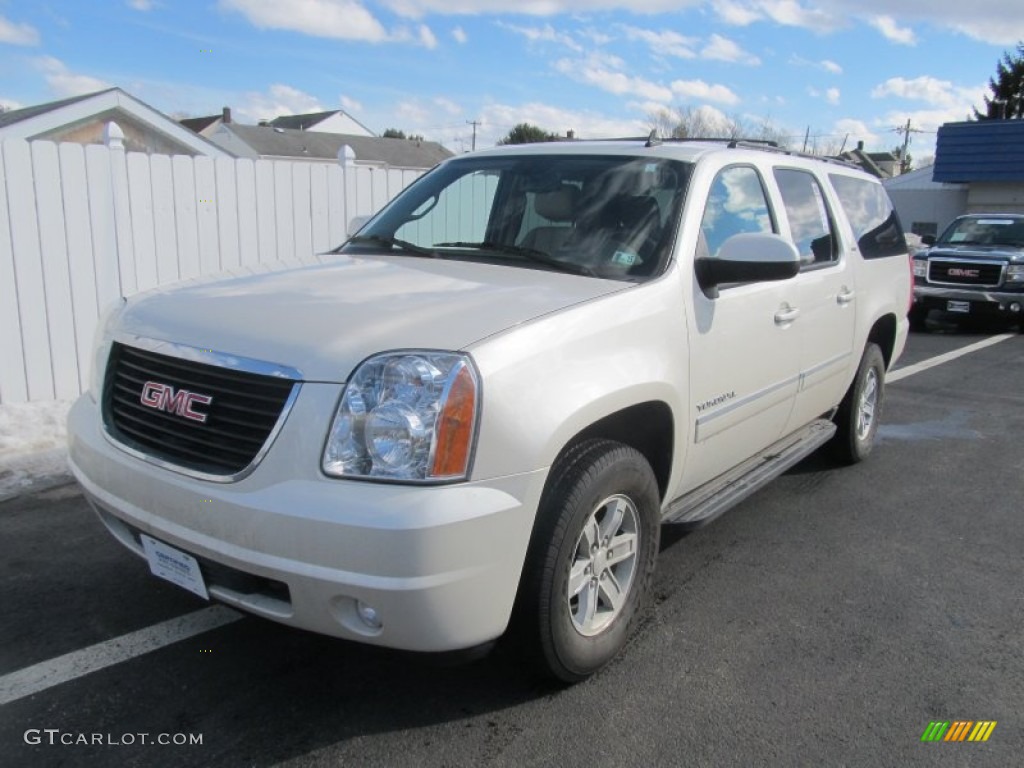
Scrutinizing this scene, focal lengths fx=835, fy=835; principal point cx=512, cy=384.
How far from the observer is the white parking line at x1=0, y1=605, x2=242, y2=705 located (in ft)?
9.44

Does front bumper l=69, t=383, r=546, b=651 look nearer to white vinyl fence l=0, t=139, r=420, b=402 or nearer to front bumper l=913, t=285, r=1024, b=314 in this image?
A: white vinyl fence l=0, t=139, r=420, b=402

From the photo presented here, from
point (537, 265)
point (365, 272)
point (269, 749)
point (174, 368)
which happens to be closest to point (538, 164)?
point (537, 265)

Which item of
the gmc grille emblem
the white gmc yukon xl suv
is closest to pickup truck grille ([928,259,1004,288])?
the gmc grille emblem

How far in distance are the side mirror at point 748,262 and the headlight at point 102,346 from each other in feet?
7.37

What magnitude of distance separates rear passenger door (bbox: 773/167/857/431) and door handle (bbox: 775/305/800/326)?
75mm

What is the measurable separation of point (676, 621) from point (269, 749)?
5.47 feet

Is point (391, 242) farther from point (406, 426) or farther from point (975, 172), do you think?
point (975, 172)

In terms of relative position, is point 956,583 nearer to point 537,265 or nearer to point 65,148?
point 537,265

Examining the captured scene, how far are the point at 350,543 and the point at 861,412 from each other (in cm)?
426

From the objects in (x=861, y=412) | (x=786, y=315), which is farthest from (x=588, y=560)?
(x=861, y=412)

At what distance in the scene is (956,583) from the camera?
3857mm

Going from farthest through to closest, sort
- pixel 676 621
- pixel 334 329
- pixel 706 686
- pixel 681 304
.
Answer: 1. pixel 676 621
2. pixel 681 304
3. pixel 706 686
4. pixel 334 329

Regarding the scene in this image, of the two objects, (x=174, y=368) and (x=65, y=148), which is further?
(x=65, y=148)

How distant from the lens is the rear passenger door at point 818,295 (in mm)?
4277
